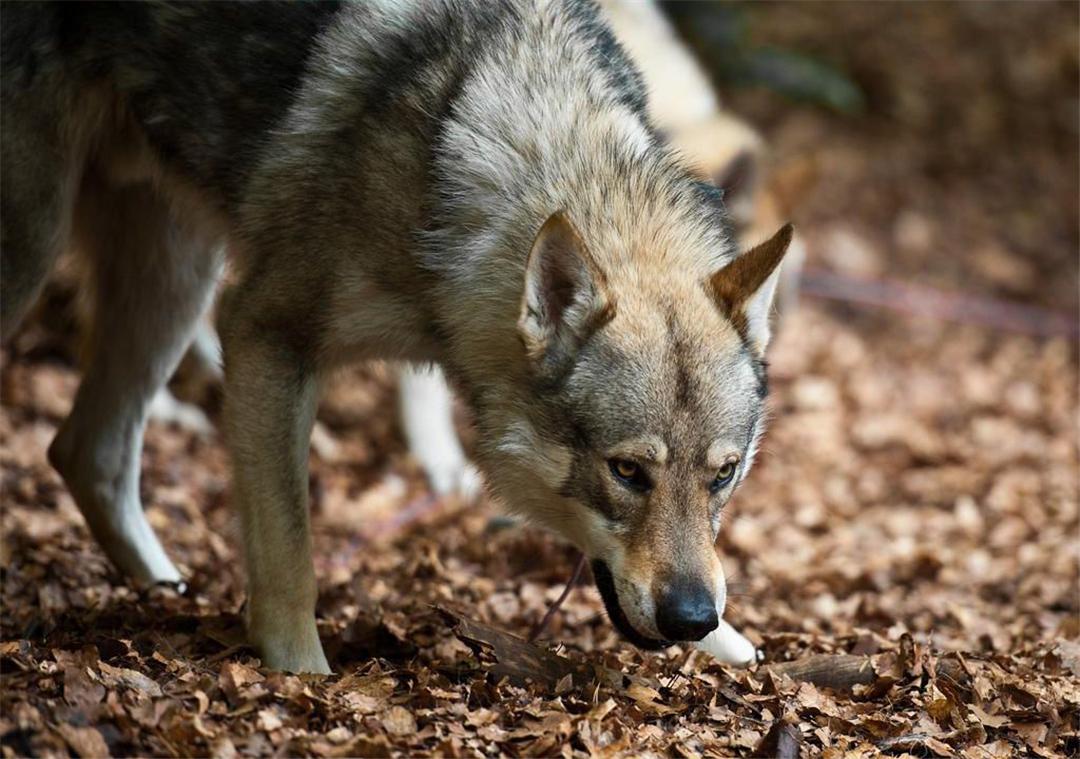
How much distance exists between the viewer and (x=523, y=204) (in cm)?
468

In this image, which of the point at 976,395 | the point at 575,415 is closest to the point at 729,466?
the point at 575,415

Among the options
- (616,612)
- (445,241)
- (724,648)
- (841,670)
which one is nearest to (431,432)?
(724,648)

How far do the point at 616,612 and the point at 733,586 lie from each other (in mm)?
2183

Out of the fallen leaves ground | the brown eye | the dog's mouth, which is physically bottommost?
the fallen leaves ground

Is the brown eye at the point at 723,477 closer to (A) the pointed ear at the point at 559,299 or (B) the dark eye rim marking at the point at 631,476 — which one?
(B) the dark eye rim marking at the point at 631,476

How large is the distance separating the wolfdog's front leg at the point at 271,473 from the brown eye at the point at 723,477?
1.57 meters

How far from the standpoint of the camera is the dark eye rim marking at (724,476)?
445 cm

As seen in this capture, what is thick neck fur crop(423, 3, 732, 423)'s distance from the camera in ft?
15.1

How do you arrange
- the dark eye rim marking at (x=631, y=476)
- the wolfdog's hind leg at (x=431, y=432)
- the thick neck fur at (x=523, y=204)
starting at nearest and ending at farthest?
the dark eye rim marking at (x=631, y=476), the thick neck fur at (x=523, y=204), the wolfdog's hind leg at (x=431, y=432)

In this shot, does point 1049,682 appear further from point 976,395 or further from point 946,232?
point 946,232

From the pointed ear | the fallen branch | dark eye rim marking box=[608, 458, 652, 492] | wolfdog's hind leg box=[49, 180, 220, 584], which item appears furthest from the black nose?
wolfdog's hind leg box=[49, 180, 220, 584]

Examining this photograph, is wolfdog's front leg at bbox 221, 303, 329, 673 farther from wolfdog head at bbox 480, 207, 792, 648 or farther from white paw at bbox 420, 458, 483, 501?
white paw at bbox 420, 458, 483, 501

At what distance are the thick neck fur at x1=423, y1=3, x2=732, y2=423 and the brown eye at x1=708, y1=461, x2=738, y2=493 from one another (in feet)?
2.07

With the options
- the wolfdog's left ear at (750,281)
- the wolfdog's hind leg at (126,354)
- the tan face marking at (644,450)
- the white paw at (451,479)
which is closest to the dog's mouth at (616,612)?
the tan face marking at (644,450)
